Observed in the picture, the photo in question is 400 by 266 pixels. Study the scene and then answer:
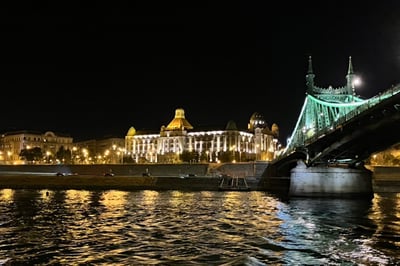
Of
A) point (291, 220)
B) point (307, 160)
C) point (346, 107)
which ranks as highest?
point (346, 107)

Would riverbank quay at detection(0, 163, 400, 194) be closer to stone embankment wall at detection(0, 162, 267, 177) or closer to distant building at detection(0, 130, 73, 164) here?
stone embankment wall at detection(0, 162, 267, 177)

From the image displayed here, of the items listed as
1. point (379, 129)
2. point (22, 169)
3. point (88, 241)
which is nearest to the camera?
point (88, 241)

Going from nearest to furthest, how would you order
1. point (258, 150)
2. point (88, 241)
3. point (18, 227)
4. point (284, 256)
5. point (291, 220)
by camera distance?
point (284, 256) < point (88, 241) < point (18, 227) < point (291, 220) < point (258, 150)

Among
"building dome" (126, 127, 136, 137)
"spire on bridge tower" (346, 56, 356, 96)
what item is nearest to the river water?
"spire on bridge tower" (346, 56, 356, 96)

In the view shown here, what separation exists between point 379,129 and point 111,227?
26.6 meters

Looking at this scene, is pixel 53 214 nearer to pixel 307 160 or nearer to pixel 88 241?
pixel 88 241

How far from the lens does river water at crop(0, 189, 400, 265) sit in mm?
16438

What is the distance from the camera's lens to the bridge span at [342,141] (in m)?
38.8

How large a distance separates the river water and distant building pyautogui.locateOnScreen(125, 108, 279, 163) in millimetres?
118601

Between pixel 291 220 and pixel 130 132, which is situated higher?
pixel 130 132

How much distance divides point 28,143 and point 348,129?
15026 centimetres

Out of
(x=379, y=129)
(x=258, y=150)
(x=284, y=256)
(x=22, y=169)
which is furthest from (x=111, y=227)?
(x=258, y=150)

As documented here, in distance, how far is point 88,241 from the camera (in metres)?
20.3

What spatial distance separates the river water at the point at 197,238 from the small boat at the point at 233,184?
36.0 m
